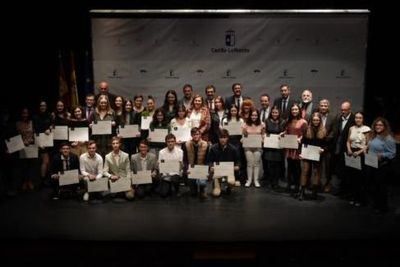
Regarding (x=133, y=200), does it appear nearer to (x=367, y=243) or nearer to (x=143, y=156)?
(x=143, y=156)

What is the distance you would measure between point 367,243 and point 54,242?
13.9ft

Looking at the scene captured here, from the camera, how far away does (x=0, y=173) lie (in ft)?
27.7

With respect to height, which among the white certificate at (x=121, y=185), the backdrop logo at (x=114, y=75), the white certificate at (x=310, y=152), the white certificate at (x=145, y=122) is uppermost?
the backdrop logo at (x=114, y=75)

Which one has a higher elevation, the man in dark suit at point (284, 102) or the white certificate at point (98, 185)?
the man in dark suit at point (284, 102)

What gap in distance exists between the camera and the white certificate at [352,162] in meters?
7.42

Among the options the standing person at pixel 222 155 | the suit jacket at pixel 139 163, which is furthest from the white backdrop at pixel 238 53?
the suit jacket at pixel 139 163

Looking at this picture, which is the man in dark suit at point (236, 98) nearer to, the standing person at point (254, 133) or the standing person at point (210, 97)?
the standing person at point (210, 97)

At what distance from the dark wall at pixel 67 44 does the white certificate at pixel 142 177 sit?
4011 millimetres

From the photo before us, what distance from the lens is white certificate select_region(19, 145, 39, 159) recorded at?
8125 millimetres

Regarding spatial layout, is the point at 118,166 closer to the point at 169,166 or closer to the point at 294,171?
the point at 169,166

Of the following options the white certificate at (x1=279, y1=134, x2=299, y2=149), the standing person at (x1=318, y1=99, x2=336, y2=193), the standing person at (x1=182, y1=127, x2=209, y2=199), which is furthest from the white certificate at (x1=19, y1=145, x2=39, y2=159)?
the standing person at (x1=318, y1=99, x2=336, y2=193)

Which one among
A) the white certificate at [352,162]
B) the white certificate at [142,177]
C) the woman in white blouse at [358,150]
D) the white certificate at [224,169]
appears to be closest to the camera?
the white certificate at [352,162]

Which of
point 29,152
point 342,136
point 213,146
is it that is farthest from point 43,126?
point 342,136

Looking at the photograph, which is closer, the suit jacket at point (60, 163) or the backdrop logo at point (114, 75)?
the suit jacket at point (60, 163)
